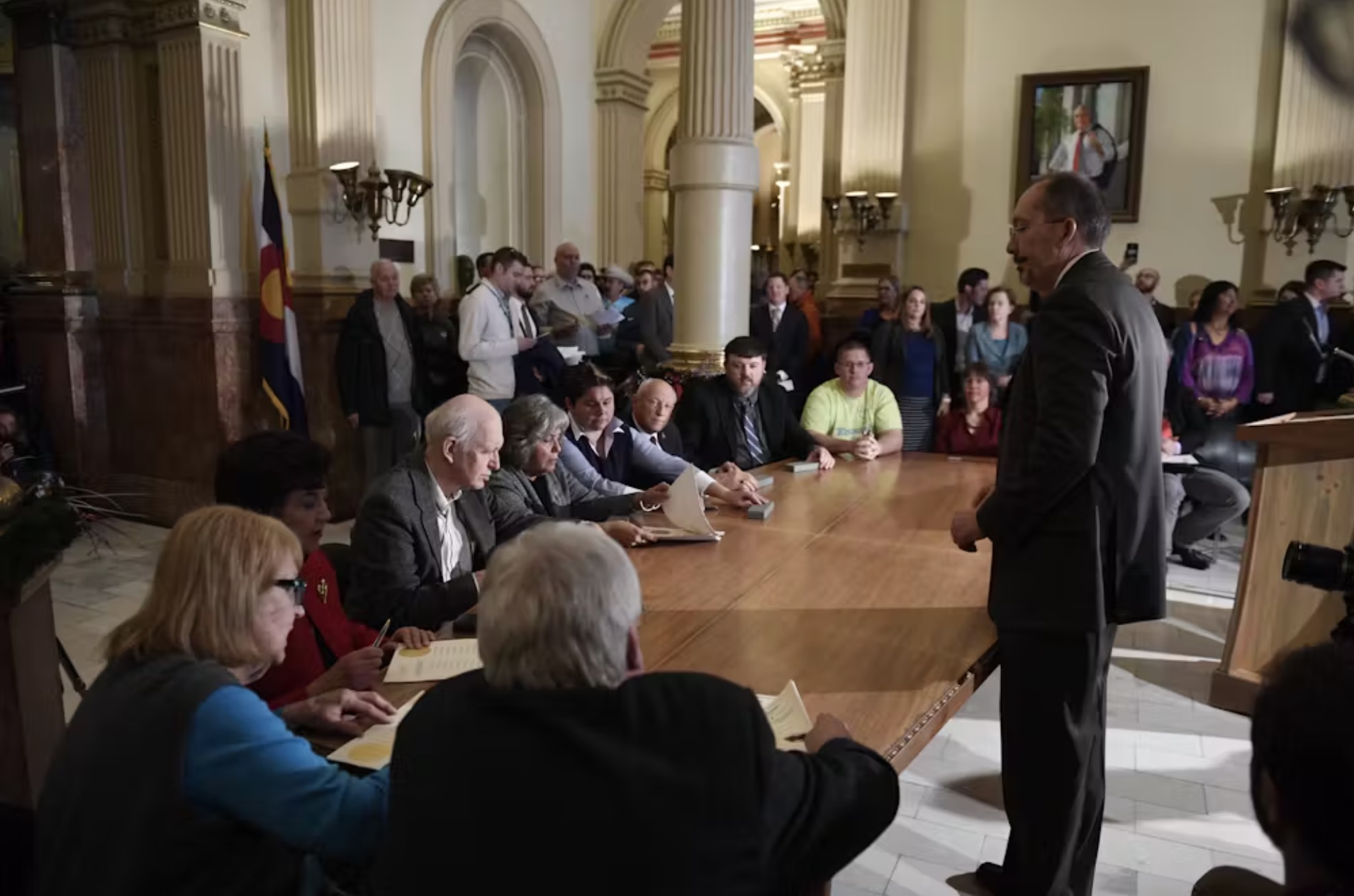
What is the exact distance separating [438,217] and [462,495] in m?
5.27

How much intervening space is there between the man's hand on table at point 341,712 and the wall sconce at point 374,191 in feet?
16.2

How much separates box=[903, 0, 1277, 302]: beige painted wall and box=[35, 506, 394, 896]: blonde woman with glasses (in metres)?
7.83

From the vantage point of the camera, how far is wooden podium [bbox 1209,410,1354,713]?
334cm

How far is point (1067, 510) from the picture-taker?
6.98ft

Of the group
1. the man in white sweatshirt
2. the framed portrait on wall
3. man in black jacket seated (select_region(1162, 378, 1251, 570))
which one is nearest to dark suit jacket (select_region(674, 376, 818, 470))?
the man in white sweatshirt

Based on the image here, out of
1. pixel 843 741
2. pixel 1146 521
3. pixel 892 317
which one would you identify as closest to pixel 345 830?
pixel 843 741

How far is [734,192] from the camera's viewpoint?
554 cm

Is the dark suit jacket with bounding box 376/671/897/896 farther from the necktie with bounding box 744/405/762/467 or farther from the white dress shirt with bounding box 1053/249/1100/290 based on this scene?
the necktie with bounding box 744/405/762/467

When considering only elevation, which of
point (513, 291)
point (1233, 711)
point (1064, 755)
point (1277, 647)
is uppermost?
point (513, 291)

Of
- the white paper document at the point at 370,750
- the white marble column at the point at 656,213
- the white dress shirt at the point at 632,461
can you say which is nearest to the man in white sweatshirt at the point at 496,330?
the white dress shirt at the point at 632,461

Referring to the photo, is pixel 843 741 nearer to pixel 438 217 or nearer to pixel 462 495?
pixel 462 495

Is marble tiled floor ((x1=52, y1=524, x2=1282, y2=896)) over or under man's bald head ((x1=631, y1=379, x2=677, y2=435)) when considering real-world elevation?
under

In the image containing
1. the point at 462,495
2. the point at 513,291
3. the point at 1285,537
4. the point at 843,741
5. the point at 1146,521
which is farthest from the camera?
the point at 513,291

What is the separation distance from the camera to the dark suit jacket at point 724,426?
463 centimetres
